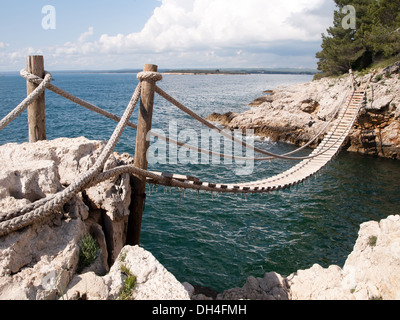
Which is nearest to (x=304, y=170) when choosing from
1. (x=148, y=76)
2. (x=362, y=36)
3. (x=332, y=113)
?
(x=148, y=76)

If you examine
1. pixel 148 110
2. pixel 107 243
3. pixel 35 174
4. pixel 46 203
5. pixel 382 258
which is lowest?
pixel 382 258

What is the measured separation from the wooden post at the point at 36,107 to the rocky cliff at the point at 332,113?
52.7ft

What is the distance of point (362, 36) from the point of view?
23.6 metres

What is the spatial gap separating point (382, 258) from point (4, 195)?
5.13m

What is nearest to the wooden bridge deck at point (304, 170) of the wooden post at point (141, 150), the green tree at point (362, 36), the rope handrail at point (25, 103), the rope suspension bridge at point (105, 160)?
the rope suspension bridge at point (105, 160)

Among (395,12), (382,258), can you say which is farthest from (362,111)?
(382,258)

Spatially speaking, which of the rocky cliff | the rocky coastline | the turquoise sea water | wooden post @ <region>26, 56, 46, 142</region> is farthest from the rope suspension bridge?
the rocky cliff

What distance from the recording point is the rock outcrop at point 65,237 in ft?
8.64

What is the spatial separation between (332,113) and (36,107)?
18677 millimetres

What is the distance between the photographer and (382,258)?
4.44 metres

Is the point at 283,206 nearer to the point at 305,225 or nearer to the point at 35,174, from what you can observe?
the point at 305,225

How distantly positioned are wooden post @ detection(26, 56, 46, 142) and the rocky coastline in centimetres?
37

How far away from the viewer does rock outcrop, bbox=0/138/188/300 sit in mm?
2635

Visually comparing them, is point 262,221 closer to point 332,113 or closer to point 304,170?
point 304,170
